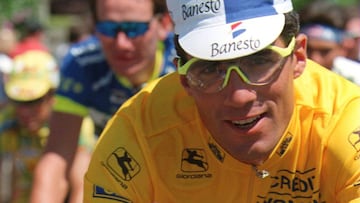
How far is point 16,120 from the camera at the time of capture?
8.31 meters

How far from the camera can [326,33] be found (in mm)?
7871

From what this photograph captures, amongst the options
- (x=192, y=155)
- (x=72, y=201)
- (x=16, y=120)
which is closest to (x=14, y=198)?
(x=16, y=120)

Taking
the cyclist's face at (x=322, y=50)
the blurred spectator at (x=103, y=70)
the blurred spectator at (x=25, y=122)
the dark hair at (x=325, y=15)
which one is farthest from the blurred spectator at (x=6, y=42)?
the blurred spectator at (x=103, y=70)

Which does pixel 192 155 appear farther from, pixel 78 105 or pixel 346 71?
pixel 346 71

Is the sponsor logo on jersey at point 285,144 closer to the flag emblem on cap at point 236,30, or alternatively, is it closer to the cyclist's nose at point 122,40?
the flag emblem on cap at point 236,30

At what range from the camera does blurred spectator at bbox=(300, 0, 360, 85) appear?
7.75 metres

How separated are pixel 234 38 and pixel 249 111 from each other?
24 cm

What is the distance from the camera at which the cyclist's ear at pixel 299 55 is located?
355cm

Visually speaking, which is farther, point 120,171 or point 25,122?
point 25,122

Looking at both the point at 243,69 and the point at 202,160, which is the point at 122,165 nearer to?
the point at 202,160

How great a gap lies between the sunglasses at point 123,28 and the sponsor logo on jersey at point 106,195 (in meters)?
1.80

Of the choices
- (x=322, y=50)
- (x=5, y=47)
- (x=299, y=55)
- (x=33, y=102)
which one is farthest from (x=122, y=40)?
(x=5, y=47)

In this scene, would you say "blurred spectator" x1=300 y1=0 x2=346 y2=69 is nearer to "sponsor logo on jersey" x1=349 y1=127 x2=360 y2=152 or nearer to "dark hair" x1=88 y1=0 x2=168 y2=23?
"dark hair" x1=88 y1=0 x2=168 y2=23

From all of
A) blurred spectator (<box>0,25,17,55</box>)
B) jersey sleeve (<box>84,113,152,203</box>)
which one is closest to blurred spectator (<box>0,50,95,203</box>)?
jersey sleeve (<box>84,113,152,203</box>)
